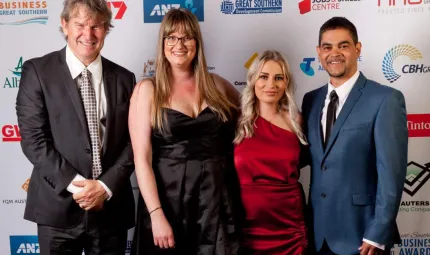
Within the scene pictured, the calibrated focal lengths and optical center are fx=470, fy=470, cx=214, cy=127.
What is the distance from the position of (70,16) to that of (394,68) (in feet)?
6.61

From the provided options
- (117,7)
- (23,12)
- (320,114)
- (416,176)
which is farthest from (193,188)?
(23,12)

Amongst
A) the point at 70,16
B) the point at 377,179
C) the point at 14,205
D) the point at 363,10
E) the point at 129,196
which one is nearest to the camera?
the point at 377,179

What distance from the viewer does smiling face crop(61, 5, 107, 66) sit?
2309mm

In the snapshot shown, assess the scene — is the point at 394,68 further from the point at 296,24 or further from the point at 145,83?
the point at 145,83

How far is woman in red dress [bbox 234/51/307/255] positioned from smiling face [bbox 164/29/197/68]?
344 mm

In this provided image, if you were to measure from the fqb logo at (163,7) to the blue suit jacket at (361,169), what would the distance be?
1.24m

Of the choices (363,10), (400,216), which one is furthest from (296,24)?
(400,216)

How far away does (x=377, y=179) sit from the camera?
2.18m

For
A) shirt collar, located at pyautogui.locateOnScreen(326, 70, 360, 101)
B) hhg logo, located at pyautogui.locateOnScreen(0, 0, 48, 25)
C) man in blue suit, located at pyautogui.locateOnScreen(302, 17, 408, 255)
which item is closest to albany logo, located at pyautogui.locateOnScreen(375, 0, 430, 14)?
man in blue suit, located at pyautogui.locateOnScreen(302, 17, 408, 255)

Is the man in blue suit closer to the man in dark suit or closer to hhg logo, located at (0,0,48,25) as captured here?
the man in dark suit

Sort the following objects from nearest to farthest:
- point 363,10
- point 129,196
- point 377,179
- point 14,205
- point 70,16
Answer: point 377,179 < point 70,16 < point 129,196 < point 363,10 < point 14,205

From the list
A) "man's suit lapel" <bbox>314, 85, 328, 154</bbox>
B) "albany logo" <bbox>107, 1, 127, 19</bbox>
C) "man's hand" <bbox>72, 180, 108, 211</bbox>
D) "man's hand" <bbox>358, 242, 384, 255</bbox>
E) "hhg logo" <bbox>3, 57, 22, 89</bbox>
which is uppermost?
"albany logo" <bbox>107, 1, 127, 19</bbox>

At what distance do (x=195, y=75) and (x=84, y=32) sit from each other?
591mm

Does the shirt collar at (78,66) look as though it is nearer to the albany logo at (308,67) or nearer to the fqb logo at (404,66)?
the albany logo at (308,67)
